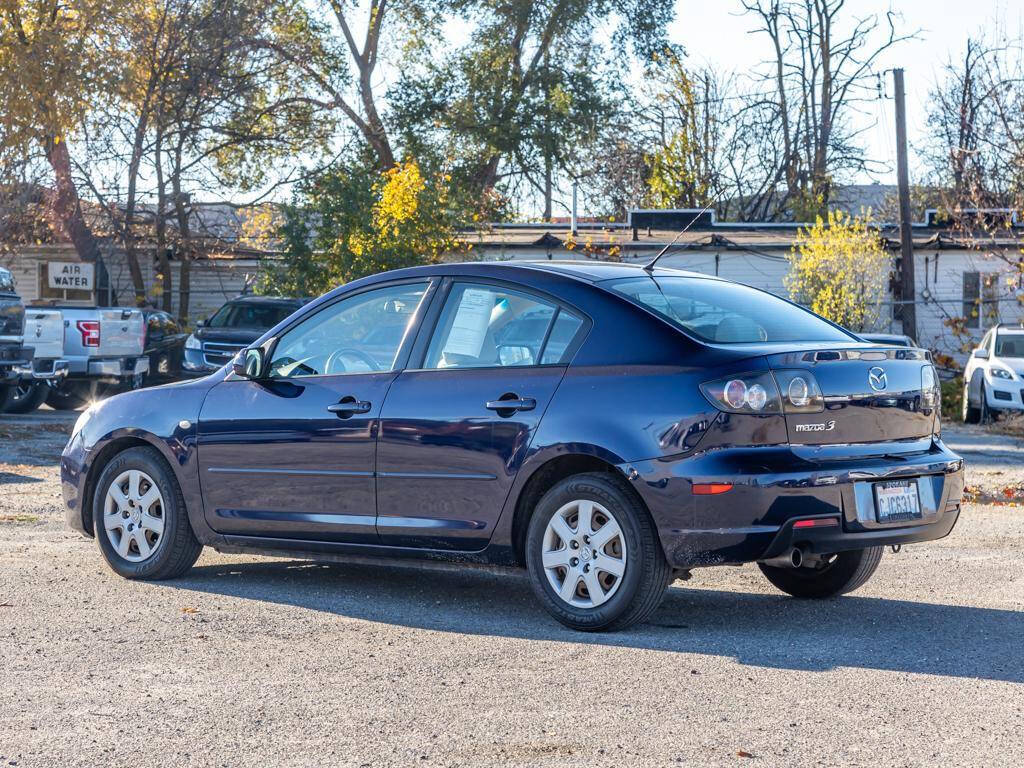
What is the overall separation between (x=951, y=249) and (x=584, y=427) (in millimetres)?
27955

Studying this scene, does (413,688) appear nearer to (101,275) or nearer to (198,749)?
(198,749)

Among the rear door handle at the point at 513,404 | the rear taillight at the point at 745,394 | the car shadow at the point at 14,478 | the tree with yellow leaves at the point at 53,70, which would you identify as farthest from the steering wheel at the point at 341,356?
the tree with yellow leaves at the point at 53,70

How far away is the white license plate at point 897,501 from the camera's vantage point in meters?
6.17

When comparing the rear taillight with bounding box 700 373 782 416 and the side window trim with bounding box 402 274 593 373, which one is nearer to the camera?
the rear taillight with bounding box 700 373 782 416

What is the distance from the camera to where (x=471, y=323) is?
6875 millimetres

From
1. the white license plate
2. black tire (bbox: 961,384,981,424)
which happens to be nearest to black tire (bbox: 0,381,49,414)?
black tire (bbox: 961,384,981,424)

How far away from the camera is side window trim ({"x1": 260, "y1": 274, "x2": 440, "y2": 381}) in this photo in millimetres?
6988

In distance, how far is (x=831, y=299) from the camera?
1158 inches

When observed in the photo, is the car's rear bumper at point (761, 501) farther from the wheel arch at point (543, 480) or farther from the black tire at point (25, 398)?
the black tire at point (25, 398)

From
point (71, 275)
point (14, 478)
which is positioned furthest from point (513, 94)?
point (14, 478)

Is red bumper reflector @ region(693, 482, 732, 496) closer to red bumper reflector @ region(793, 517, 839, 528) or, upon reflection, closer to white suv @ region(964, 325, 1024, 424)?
red bumper reflector @ region(793, 517, 839, 528)

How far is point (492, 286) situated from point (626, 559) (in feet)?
4.95

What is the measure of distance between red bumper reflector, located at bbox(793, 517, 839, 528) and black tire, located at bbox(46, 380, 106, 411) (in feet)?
60.6

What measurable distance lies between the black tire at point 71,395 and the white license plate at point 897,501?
18401 millimetres
